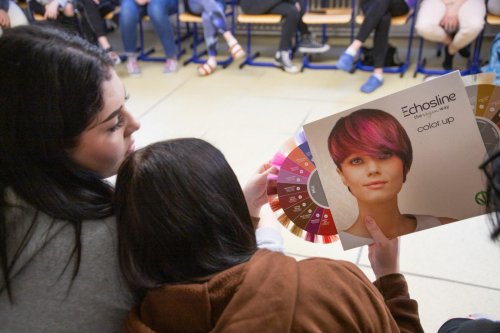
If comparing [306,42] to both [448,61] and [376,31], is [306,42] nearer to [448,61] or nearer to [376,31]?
[376,31]

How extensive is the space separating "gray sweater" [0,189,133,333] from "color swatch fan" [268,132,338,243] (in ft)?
1.02

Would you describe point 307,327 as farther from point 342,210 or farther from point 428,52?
point 428,52

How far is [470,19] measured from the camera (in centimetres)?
299

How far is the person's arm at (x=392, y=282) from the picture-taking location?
2.75 feet

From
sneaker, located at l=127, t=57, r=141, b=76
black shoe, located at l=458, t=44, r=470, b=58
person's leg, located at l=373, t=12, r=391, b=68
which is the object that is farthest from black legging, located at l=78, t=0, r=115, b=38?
black shoe, located at l=458, t=44, r=470, b=58

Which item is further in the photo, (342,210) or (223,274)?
(342,210)

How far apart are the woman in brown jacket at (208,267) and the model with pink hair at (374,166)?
0.56 feet

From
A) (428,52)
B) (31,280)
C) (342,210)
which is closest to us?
(31,280)

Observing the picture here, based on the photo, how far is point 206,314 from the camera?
1.99 feet

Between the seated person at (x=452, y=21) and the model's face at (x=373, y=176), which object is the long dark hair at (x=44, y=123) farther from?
the seated person at (x=452, y=21)

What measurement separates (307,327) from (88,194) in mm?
448

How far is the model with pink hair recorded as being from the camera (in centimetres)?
75

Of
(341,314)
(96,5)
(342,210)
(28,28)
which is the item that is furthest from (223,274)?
(96,5)

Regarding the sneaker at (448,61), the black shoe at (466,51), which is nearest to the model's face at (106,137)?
the sneaker at (448,61)
